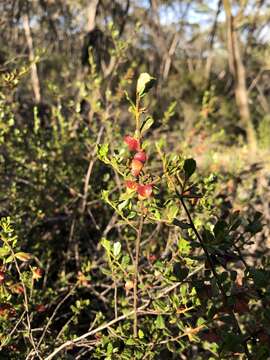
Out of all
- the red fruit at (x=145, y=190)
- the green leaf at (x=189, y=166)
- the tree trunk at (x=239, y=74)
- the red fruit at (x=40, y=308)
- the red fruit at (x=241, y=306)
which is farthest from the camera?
the tree trunk at (x=239, y=74)

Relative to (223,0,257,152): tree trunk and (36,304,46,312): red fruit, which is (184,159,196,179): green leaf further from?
(223,0,257,152): tree trunk

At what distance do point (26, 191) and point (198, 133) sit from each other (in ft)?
4.87

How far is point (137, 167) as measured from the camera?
1007mm

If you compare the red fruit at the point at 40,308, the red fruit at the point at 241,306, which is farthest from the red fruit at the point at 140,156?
the red fruit at the point at 40,308

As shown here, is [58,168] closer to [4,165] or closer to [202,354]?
[4,165]

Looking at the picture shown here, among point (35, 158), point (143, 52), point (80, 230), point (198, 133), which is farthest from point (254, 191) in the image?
point (143, 52)

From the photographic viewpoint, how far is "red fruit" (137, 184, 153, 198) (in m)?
1.00

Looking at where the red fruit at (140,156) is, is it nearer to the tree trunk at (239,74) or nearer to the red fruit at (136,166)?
the red fruit at (136,166)

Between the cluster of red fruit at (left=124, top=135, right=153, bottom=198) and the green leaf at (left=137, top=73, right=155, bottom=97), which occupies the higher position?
the green leaf at (left=137, top=73, right=155, bottom=97)

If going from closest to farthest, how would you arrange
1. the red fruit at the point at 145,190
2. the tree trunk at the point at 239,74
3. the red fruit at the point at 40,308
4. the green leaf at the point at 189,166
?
1. the green leaf at the point at 189,166
2. the red fruit at the point at 145,190
3. the red fruit at the point at 40,308
4. the tree trunk at the point at 239,74

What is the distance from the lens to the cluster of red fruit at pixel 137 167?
3.29 feet

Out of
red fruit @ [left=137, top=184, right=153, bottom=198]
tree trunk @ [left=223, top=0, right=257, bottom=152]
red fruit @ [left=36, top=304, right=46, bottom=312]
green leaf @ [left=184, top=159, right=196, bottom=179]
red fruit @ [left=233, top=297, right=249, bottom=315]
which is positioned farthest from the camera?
tree trunk @ [left=223, top=0, right=257, bottom=152]

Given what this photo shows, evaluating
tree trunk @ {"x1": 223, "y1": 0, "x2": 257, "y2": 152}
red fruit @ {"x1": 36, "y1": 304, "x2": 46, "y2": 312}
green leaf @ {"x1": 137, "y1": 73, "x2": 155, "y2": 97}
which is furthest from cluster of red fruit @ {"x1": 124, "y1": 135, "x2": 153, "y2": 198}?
tree trunk @ {"x1": 223, "y1": 0, "x2": 257, "y2": 152}

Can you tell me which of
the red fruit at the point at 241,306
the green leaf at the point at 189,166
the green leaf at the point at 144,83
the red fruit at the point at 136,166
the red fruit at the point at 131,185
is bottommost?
the red fruit at the point at 241,306
